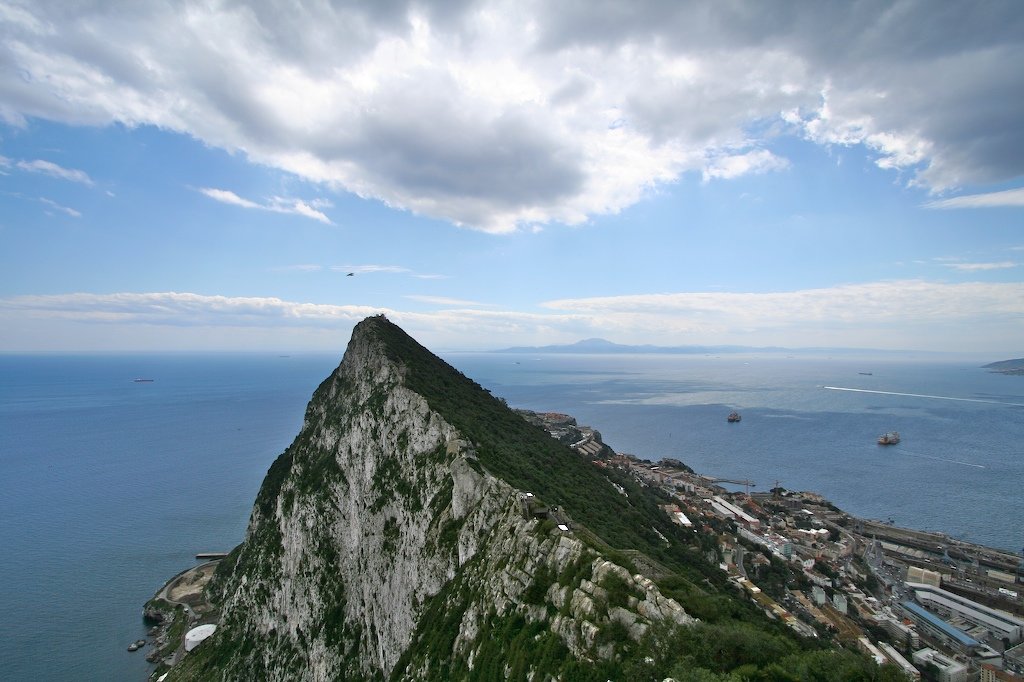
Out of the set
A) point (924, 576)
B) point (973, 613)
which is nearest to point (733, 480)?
point (924, 576)

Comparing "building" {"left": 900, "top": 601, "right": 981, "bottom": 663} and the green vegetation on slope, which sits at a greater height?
the green vegetation on slope

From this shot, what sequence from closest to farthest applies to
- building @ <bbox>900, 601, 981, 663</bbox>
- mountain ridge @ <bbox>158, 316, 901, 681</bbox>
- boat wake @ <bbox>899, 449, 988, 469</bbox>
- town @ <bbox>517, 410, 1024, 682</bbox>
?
mountain ridge @ <bbox>158, 316, 901, 681</bbox>, town @ <bbox>517, 410, 1024, 682</bbox>, building @ <bbox>900, 601, 981, 663</bbox>, boat wake @ <bbox>899, 449, 988, 469</bbox>

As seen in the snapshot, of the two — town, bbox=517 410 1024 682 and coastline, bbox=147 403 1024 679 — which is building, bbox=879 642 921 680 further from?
coastline, bbox=147 403 1024 679

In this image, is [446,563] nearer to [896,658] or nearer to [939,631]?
[896,658]

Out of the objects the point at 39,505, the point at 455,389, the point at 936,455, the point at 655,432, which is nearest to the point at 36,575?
the point at 39,505

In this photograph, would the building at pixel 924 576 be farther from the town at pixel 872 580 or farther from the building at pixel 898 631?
the building at pixel 898 631

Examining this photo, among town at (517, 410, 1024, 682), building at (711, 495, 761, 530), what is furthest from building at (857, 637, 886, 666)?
building at (711, 495, 761, 530)
